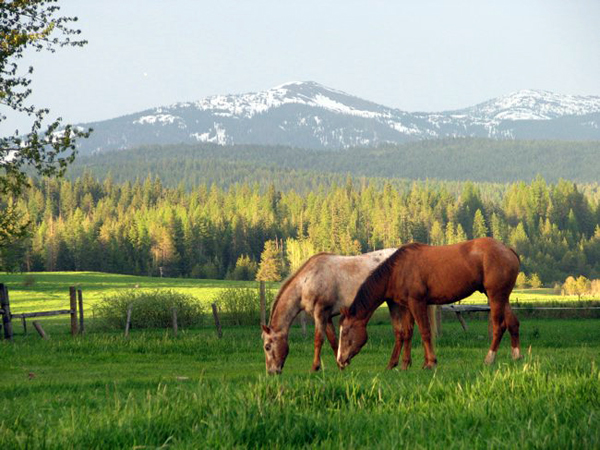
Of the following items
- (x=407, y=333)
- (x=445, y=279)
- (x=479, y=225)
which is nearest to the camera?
(x=445, y=279)

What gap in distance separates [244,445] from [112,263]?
518 ft

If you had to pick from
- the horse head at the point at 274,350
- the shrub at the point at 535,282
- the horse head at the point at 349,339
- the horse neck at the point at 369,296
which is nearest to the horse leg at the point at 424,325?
the horse neck at the point at 369,296

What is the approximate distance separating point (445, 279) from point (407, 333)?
1371 millimetres

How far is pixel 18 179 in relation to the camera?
2489cm

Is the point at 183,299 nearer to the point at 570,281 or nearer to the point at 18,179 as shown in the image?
the point at 18,179

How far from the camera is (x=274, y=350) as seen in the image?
53.7 ft

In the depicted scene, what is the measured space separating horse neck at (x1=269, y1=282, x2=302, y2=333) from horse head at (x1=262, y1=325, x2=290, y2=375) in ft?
1.24

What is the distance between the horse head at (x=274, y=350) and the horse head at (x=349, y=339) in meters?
1.61

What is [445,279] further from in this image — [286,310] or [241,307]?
[241,307]

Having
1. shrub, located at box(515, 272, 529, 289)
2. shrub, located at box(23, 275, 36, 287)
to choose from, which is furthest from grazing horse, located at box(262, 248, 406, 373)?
shrub, located at box(515, 272, 529, 289)

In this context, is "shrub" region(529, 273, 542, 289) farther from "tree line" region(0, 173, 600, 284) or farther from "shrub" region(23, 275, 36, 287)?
"shrub" region(23, 275, 36, 287)

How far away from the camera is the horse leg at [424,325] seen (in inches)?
633

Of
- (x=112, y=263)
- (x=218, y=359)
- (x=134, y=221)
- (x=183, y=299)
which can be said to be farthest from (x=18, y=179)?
(x=134, y=221)

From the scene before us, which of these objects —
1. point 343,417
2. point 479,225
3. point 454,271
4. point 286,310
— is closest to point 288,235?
point 479,225
